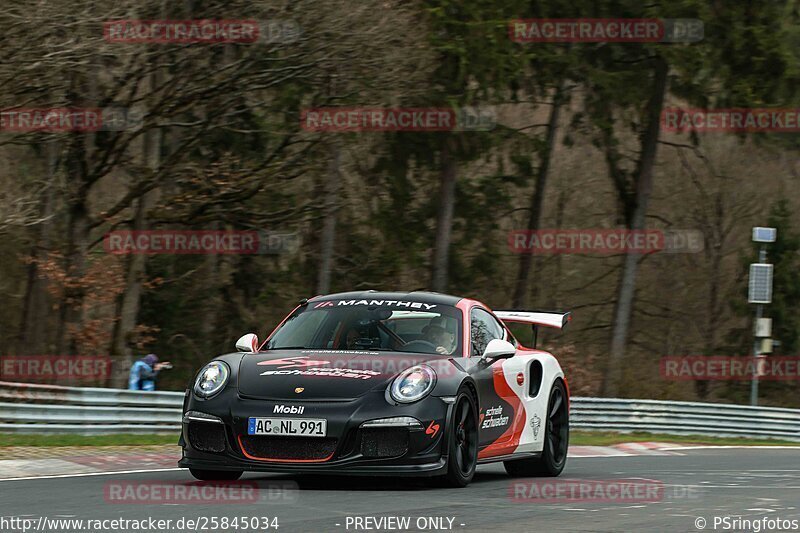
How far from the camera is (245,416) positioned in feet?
29.5

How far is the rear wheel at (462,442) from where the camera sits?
30.6 feet

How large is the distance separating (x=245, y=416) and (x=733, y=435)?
21446 mm

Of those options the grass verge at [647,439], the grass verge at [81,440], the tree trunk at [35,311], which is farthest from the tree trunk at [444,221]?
→ the grass verge at [81,440]

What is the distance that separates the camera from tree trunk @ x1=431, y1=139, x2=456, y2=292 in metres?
33.1

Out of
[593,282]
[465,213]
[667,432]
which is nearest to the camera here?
[667,432]

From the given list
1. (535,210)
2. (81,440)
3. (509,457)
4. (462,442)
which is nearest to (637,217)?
(535,210)

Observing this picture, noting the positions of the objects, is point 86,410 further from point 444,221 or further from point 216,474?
point 444,221

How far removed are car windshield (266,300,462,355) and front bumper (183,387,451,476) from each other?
46.6 inches

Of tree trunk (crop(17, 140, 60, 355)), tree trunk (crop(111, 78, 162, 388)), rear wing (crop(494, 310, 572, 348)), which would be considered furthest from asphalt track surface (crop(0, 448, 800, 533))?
tree trunk (crop(17, 140, 60, 355))

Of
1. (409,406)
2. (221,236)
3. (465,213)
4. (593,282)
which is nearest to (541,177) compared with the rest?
(465,213)

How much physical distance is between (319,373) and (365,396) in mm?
425

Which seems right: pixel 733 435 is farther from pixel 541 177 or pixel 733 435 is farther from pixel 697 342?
pixel 697 342

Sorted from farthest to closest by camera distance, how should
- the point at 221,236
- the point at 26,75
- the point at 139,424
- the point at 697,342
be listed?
Answer: 1. the point at 697,342
2. the point at 221,236
3. the point at 26,75
4. the point at 139,424

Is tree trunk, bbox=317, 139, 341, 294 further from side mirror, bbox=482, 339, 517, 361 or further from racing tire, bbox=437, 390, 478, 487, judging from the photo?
racing tire, bbox=437, 390, 478, 487
